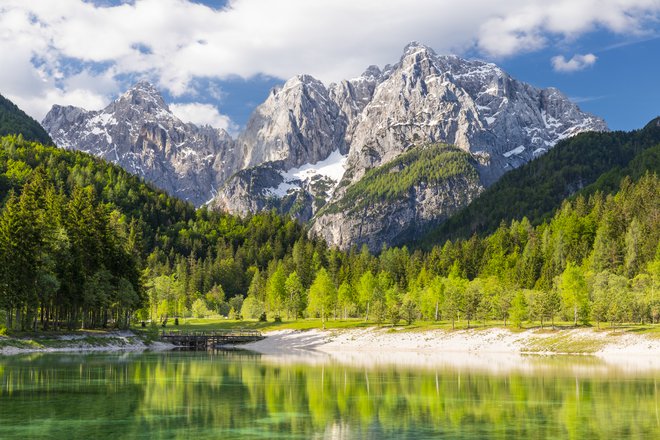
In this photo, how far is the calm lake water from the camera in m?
30.9

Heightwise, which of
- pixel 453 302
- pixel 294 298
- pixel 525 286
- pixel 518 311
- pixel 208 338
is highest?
pixel 525 286

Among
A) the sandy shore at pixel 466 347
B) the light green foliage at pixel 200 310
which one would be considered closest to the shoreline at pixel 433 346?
the sandy shore at pixel 466 347

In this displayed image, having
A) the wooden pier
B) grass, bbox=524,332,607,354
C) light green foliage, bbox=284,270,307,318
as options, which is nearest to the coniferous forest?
light green foliage, bbox=284,270,307,318

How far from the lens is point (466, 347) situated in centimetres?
10750

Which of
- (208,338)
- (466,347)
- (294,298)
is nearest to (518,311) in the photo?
(466,347)

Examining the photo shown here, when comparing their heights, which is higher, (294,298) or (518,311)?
(294,298)

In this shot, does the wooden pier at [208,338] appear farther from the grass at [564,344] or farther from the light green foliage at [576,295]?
the light green foliage at [576,295]

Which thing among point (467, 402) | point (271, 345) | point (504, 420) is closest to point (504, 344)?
point (271, 345)

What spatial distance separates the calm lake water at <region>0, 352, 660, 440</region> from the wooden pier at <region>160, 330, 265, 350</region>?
61455 millimetres

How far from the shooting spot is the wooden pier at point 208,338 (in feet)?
417

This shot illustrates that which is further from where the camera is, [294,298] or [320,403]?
[294,298]

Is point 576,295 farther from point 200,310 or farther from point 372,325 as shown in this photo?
point 200,310

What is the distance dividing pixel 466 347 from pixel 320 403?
70248mm

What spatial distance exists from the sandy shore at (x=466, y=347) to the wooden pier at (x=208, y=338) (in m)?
4.27
